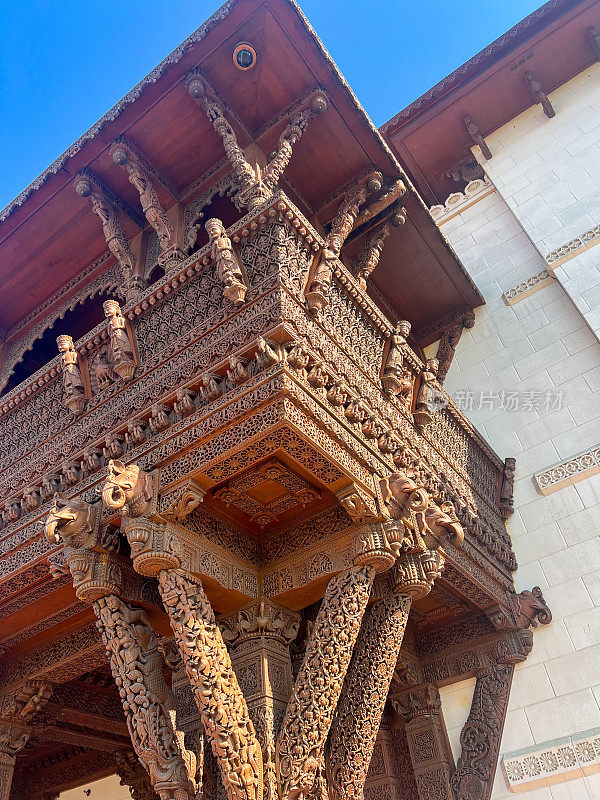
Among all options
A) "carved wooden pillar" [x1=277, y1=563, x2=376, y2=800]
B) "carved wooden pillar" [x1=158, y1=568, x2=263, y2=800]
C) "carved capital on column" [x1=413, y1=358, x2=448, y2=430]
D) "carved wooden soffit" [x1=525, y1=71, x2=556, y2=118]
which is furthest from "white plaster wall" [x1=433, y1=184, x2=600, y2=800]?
"carved wooden pillar" [x1=158, y1=568, x2=263, y2=800]

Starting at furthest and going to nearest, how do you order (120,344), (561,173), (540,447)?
(561,173)
(540,447)
(120,344)

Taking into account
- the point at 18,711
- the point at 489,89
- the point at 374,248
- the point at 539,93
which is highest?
the point at 489,89

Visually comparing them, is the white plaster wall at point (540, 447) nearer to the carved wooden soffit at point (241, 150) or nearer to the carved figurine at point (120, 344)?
the carved wooden soffit at point (241, 150)

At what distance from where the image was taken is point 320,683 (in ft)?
8.73

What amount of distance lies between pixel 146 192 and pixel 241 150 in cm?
61

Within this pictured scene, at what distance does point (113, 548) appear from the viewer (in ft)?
9.51

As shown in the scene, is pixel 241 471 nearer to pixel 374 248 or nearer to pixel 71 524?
pixel 71 524

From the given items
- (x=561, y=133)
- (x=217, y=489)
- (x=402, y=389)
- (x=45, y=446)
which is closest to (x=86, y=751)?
(x=45, y=446)

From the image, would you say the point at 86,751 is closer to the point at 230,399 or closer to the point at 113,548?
the point at 113,548

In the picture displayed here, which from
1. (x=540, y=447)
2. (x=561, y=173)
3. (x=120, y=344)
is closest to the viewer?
(x=120, y=344)

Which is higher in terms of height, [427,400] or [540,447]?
[540,447]

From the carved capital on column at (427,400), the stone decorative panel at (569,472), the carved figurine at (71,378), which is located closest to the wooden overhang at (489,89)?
the stone decorative panel at (569,472)

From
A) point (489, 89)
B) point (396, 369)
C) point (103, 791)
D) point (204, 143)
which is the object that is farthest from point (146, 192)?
point (103, 791)

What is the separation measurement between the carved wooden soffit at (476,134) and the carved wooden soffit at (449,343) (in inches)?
79.5
